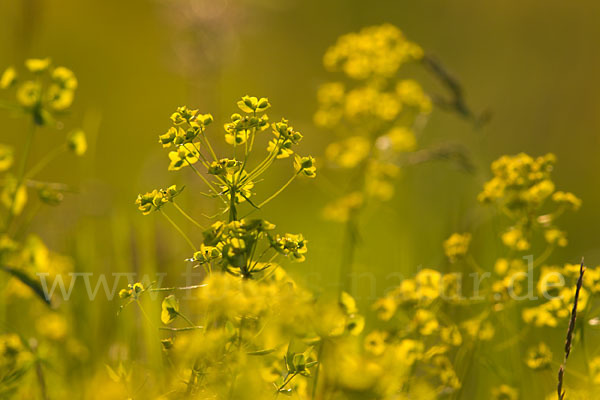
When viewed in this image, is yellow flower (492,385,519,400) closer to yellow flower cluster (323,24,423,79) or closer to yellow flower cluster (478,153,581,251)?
yellow flower cluster (478,153,581,251)

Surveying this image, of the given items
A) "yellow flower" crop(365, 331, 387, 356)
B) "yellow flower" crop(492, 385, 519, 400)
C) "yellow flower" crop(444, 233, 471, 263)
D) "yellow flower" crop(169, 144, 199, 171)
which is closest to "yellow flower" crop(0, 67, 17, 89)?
"yellow flower" crop(169, 144, 199, 171)

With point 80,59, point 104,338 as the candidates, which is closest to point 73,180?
point 80,59

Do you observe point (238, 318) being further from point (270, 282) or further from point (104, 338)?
point (104, 338)

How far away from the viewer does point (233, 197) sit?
1.31m

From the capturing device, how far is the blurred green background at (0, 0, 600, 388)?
2963 millimetres

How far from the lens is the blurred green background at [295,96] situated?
9.72 ft

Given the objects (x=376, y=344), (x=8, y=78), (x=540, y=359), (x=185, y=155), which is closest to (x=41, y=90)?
(x=8, y=78)

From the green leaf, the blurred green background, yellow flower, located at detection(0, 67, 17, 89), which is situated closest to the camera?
the green leaf

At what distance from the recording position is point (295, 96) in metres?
7.36

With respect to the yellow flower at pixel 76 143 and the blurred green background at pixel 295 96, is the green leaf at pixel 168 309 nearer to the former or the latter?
the yellow flower at pixel 76 143

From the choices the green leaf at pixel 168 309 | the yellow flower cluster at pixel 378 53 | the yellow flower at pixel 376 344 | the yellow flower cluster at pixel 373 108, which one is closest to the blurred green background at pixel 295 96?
the yellow flower cluster at pixel 373 108

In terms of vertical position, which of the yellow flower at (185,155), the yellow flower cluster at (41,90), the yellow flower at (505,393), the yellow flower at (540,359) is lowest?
the yellow flower at (505,393)

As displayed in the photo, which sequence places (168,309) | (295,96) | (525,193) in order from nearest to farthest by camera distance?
(168,309) < (525,193) < (295,96)

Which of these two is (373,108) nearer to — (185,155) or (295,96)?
(185,155)
